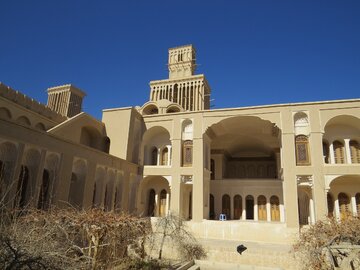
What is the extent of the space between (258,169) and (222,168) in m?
4.76

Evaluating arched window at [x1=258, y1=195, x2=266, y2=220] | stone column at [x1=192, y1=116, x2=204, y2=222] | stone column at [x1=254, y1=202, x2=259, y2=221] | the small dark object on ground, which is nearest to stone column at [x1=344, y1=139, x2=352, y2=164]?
arched window at [x1=258, y1=195, x2=266, y2=220]

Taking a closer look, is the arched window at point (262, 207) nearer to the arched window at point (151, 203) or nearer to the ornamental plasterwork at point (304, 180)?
the ornamental plasterwork at point (304, 180)

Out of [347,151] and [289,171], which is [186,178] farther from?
[347,151]

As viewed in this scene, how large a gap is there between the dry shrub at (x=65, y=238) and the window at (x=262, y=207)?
15172 millimetres

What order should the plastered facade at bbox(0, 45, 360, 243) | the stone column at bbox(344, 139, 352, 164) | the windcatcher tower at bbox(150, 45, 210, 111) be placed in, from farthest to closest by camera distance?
1. the windcatcher tower at bbox(150, 45, 210, 111)
2. the stone column at bbox(344, 139, 352, 164)
3. the plastered facade at bbox(0, 45, 360, 243)

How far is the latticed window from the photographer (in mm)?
20970

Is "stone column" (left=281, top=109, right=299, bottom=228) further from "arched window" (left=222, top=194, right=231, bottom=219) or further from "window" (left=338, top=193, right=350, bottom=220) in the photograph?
"arched window" (left=222, top=194, right=231, bottom=219)

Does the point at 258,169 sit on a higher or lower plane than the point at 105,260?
higher

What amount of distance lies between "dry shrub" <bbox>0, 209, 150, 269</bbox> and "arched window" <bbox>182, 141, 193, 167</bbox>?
9.26 meters

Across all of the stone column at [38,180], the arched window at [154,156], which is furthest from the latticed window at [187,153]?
the stone column at [38,180]

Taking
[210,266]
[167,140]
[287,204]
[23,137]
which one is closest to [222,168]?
[167,140]

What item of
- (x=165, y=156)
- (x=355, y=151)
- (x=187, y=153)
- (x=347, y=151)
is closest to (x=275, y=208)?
(x=347, y=151)

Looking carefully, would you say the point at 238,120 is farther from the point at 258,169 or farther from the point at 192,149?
the point at 258,169

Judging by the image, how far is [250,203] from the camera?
82.6ft
